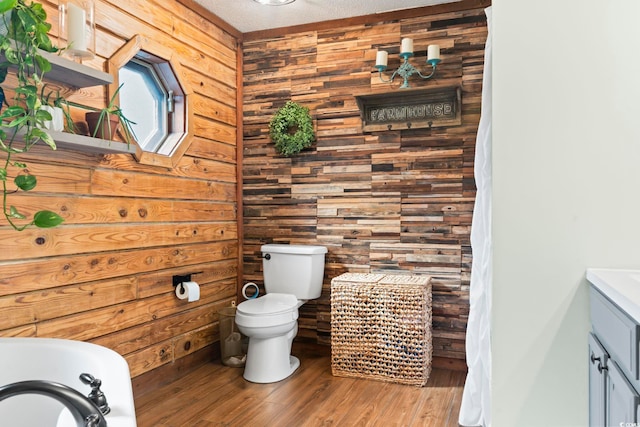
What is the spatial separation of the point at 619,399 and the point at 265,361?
84.5 inches

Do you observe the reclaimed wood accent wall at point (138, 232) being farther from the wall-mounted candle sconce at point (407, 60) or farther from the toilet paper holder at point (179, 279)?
the wall-mounted candle sconce at point (407, 60)

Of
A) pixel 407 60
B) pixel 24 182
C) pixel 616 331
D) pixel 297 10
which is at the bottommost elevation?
pixel 616 331

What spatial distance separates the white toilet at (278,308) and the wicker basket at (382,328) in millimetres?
286

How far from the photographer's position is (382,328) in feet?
9.87

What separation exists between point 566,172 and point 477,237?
658 mm

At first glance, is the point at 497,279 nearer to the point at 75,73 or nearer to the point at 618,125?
the point at 618,125

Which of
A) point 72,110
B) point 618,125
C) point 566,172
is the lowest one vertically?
point 566,172

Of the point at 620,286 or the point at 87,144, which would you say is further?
the point at 87,144

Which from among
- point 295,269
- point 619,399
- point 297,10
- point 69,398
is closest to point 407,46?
point 297,10

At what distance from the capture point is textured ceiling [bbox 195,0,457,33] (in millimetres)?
3213

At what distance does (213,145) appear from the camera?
3438mm

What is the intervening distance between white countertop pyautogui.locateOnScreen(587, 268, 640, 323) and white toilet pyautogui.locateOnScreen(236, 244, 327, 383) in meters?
1.87

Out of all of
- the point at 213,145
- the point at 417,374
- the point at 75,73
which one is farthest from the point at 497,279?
the point at 213,145

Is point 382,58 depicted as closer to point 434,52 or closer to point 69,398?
point 434,52
